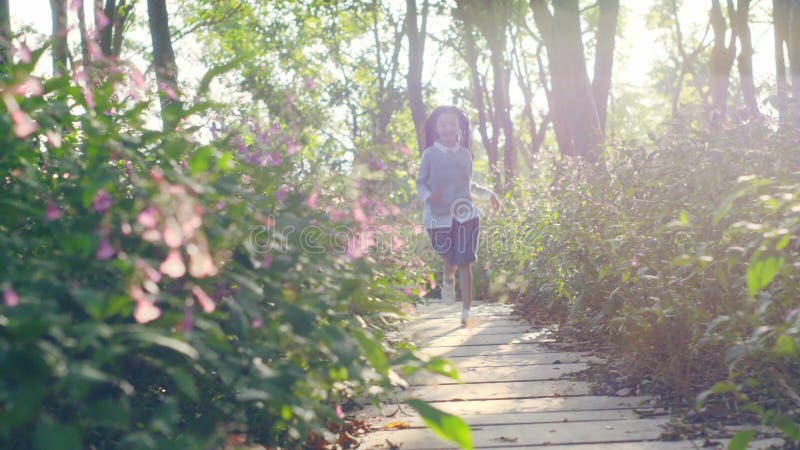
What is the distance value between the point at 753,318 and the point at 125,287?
2127mm

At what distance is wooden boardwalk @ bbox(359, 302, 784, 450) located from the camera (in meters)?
3.35

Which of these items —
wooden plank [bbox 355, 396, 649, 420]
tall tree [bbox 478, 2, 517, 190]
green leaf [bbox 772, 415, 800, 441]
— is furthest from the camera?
tall tree [bbox 478, 2, 517, 190]

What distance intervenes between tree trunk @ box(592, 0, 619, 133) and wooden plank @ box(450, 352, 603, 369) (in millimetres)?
6539

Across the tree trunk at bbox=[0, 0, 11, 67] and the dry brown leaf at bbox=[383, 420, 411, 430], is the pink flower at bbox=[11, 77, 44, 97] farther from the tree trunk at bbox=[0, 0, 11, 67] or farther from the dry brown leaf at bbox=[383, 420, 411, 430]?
the dry brown leaf at bbox=[383, 420, 411, 430]

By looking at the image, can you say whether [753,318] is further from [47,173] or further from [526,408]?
[47,173]

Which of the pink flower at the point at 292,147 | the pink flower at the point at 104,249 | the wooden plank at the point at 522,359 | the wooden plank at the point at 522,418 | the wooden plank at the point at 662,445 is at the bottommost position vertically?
the wooden plank at the point at 662,445

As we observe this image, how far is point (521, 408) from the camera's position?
401 centimetres

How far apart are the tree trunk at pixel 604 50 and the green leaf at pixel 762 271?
9295 millimetres

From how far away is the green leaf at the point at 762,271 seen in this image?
2.29 m

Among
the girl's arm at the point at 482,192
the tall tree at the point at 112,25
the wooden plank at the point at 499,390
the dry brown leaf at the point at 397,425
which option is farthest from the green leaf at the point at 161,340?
the tall tree at the point at 112,25

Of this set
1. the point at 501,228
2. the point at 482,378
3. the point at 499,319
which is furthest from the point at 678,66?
the point at 482,378

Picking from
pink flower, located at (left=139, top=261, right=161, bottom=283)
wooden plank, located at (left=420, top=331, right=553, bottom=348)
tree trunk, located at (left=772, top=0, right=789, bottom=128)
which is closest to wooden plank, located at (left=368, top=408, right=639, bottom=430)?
pink flower, located at (left=139, top=261, right=161, bottom=283)

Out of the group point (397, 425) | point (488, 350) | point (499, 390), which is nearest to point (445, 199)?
point (488, 350)

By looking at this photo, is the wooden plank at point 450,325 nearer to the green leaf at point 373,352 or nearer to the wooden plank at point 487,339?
the wooden plank at point 487,339
